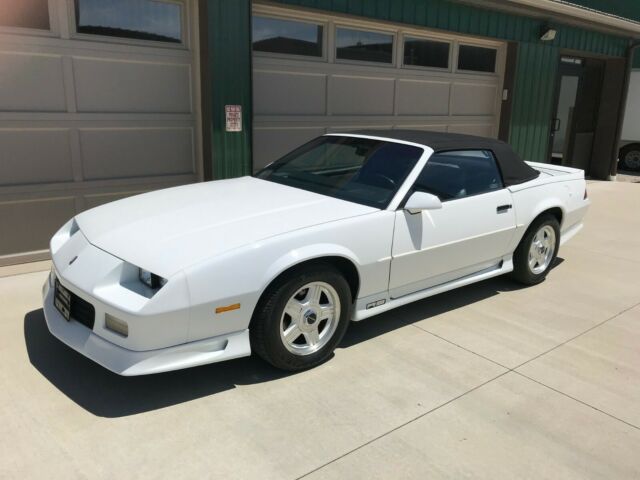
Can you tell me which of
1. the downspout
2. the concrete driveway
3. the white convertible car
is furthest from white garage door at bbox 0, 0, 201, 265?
the downspout

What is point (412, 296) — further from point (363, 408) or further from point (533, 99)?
point (533, 99)

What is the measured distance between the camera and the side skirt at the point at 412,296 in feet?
12.7

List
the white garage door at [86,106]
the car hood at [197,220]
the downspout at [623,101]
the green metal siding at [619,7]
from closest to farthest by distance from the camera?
1. the car hood at [197,220]
2. the white garage door at [86,106]
3. the downspout at [623,101]
4. the green metal siding at [619,7]

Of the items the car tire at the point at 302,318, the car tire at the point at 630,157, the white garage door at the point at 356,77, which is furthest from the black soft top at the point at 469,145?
the car tire at the point at 630,157

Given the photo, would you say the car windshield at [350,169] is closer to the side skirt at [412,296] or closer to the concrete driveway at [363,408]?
the side skirt at [412,296]

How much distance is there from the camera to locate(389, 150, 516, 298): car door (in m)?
4.00

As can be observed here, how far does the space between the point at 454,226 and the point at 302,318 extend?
1514 mm

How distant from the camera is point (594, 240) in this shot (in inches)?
294

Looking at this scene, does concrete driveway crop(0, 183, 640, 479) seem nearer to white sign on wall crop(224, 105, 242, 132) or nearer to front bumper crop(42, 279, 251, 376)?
front bumper crop(42, 279, 251, 376)

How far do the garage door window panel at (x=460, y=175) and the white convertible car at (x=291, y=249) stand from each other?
0.04 feet

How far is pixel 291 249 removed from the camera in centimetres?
332

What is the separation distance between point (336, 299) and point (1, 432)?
6.56ft

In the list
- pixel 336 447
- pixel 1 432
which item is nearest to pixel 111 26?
pixel 1 432

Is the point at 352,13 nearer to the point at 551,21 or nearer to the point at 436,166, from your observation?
the point at 436,166
